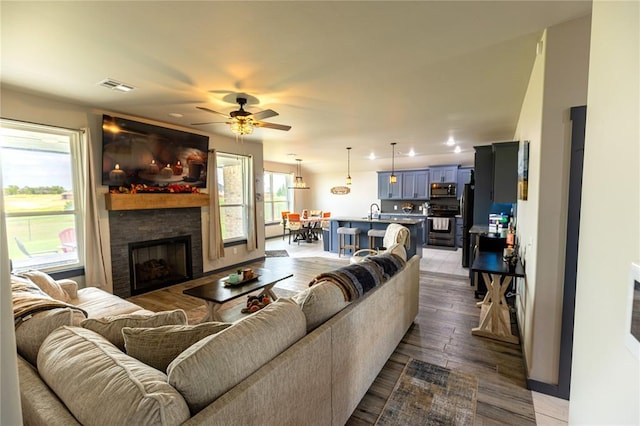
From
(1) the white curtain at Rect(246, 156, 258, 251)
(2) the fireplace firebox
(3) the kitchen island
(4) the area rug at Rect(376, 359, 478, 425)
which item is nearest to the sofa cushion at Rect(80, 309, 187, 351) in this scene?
(4) the area rug at Rect(376, 359, 478, 425)

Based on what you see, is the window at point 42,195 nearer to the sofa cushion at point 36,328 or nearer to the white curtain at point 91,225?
the white curtain at point 91,225

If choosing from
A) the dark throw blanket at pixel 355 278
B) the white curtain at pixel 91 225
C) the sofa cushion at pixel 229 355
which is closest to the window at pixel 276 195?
the white curtain at pixel 91 225

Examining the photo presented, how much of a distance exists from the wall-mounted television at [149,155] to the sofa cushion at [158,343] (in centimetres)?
347

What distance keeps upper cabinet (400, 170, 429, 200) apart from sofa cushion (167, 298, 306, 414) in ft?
26.5

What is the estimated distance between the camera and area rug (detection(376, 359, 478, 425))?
6.14 feet

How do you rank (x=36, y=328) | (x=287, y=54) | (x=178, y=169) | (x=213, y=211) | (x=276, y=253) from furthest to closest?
(x=276, y=253), (x=213, y=211), (x=178, y=169), (x=287, y=54), (x=36, y=328)

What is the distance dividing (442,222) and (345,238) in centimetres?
294

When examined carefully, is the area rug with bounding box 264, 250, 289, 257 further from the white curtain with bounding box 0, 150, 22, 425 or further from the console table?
the white curtain with bounding box 0, 150, 22, 425

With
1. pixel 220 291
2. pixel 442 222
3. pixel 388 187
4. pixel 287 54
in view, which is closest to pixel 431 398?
pixel 220 291

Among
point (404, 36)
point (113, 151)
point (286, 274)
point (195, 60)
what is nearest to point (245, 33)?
point (195, 60)

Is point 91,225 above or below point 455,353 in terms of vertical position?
above

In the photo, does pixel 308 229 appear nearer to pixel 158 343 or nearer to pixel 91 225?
pixel 91 225

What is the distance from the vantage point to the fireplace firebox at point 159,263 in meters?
4.30

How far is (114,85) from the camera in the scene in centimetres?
291
